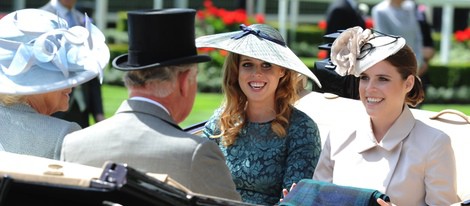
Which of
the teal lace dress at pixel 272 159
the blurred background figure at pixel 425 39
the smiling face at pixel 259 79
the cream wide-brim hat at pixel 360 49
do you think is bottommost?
the blurred background figure at pixel 425 39

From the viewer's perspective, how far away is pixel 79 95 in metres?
9.02

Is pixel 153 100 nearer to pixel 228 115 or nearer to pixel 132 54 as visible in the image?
pixel 132 54

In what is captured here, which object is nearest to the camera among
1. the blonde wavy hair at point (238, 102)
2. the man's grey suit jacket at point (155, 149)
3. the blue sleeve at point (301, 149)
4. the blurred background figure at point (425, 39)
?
the man's grey suit jacket at point (155, 149)

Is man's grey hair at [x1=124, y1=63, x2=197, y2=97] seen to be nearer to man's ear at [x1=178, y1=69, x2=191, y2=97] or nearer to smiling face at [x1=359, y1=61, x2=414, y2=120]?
man's ear at [x1=178, y1=69, x2=191, y2=97]

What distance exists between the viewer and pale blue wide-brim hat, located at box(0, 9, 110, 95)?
14.1 feet

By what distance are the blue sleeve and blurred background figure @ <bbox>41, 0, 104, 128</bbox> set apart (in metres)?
3.27

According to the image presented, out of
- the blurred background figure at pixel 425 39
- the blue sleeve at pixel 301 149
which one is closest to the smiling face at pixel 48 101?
the blue sleeve at pixel 301 149

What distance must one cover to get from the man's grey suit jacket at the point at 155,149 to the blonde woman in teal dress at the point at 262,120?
1124 mm

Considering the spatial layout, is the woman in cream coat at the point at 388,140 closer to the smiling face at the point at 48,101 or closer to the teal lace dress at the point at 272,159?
the teal lace dress at the point at 272,159

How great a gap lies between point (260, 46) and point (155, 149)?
1.41m

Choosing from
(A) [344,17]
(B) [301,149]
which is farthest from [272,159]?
(A) [344,17]

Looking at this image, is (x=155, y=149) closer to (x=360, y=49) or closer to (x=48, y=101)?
(x=48, y=101)

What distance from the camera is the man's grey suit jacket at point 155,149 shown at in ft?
11.8

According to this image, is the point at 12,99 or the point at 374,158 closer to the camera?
the point at 12,99
